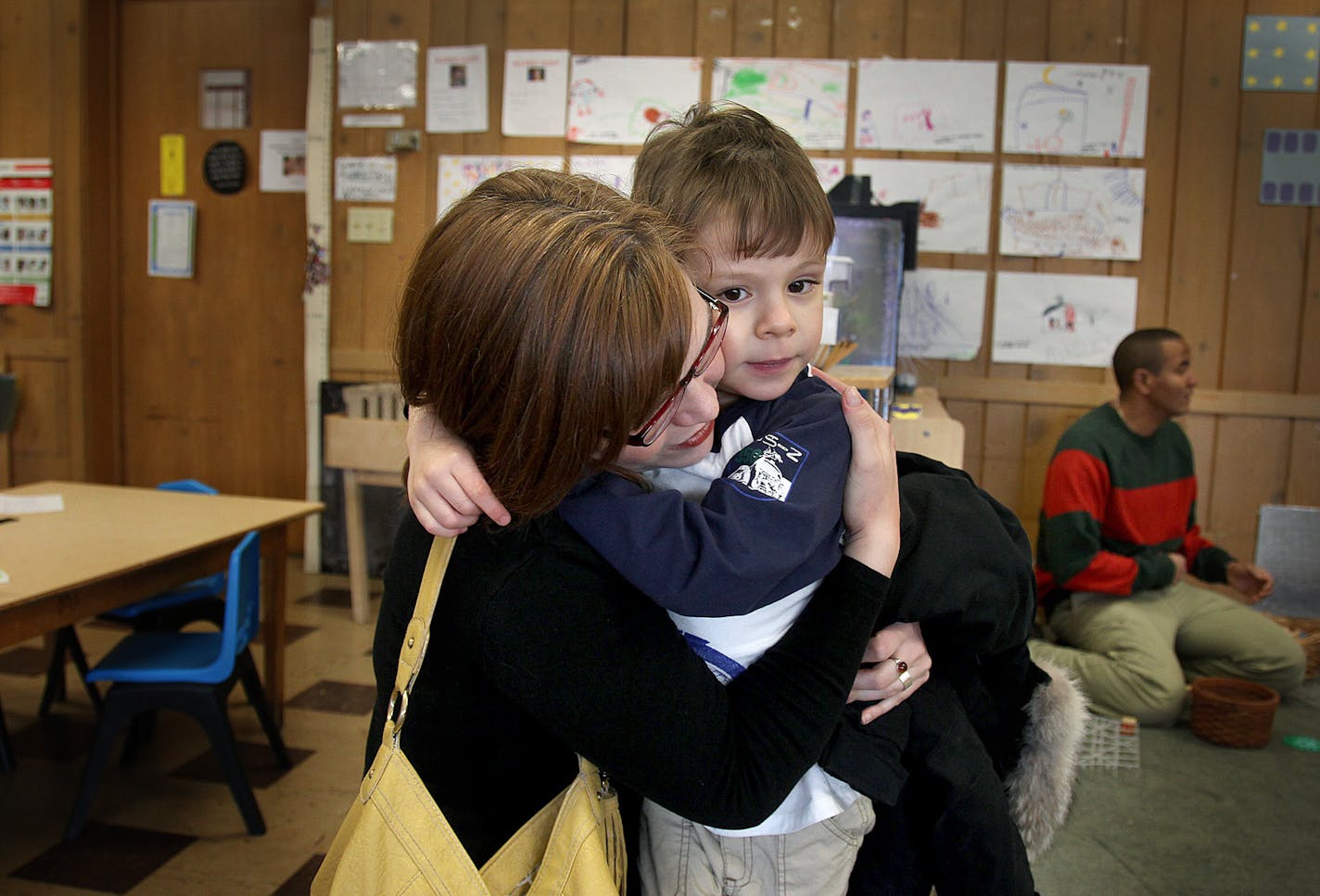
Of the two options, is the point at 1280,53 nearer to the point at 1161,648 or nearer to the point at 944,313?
the point at 944,313

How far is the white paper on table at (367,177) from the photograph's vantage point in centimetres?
440

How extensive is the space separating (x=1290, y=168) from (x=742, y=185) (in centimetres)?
367

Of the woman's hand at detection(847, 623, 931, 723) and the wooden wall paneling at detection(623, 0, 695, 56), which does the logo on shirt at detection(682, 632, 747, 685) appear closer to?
the woman's hand at detection(847, 623, 931, 723)

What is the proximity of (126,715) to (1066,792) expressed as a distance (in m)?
2.00

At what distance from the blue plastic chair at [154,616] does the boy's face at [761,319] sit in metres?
2.14

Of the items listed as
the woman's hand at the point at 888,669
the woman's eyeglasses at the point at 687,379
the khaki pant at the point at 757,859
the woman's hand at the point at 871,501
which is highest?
the woman's eyeglasses at the point at 687,379

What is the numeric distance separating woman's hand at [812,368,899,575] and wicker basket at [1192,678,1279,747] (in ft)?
8.09

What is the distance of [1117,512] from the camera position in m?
3.28

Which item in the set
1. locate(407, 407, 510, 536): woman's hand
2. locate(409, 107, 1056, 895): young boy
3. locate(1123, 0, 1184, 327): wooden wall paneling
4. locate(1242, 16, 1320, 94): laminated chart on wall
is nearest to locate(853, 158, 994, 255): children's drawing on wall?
locate(1123, 0, 1184, 327): wooden wall paneling

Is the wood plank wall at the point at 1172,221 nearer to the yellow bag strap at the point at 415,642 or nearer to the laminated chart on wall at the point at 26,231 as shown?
the laminated chart on wall at the point at 26,231

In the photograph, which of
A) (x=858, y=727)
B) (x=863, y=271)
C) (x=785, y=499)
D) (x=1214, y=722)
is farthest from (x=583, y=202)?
(x=1214, y=722)

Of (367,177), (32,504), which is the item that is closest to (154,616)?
(32,504)

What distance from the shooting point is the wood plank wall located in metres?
3.84

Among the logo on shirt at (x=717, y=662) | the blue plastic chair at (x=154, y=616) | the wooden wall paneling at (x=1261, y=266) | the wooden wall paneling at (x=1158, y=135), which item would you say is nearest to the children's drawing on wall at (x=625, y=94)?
the wooden wall paneling at (x=1158, y=135)
